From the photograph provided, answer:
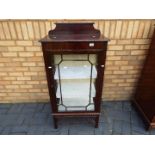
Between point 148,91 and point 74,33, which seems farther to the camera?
point 148,91

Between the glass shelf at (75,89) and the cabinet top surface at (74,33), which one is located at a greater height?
the cabinet top surface at (74,33)

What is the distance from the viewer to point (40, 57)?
2406mm

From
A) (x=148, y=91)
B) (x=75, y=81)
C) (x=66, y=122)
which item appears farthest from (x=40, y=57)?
(x=148, y=91)

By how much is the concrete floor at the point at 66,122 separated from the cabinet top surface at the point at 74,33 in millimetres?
1221

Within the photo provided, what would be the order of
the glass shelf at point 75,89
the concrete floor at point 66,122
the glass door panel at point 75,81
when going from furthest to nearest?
the concrete floor at point 66,122
the glass shelf at point 75,89
the glass door panel at point 75,81

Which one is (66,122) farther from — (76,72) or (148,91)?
(148,91)

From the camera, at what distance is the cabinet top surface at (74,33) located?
175 centimetres

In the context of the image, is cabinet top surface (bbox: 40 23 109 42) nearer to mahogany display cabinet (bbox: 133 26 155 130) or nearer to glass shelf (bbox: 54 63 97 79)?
glass shelf (bbox: 54 63 97 79)

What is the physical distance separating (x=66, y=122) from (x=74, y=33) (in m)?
1.24

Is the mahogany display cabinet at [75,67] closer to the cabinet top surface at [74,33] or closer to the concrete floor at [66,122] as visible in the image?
the cabinet top surface at [74,33]

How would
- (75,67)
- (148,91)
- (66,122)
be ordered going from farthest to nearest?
(66,122) < (148,91) < (75,67)

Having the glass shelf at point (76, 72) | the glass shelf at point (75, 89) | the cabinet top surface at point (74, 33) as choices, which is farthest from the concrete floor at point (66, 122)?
the cabinet top surface at point (74, 33)

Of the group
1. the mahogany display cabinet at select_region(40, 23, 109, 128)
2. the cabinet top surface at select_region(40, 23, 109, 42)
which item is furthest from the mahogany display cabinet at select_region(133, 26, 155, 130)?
the cabinet top surface at select_region(40, 23, 109, 42)
